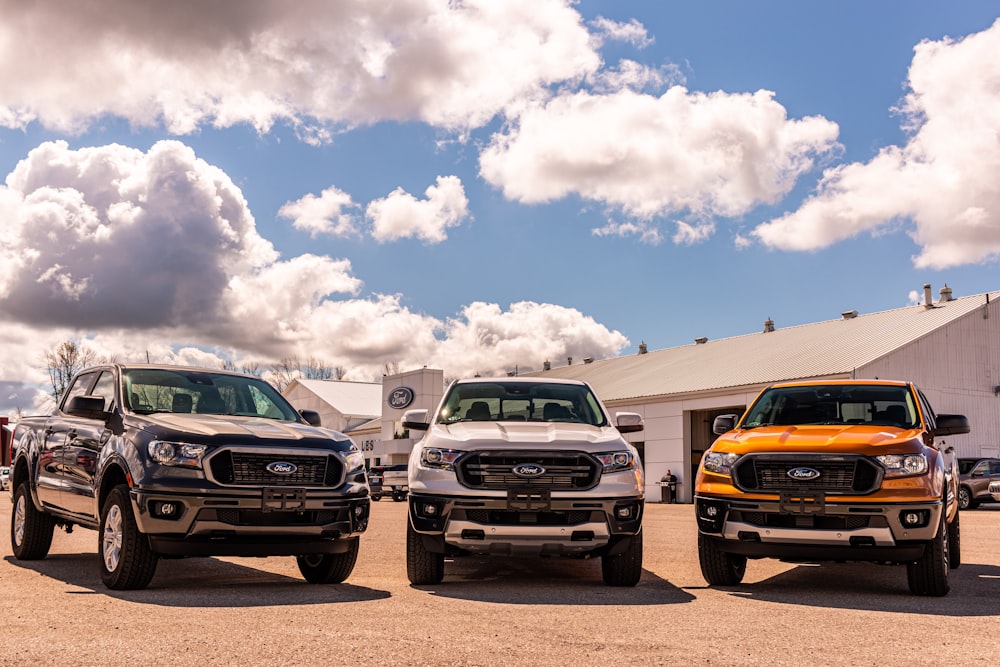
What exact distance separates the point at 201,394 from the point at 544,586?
12.3 ft

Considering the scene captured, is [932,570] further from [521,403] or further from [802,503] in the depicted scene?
[521,403]

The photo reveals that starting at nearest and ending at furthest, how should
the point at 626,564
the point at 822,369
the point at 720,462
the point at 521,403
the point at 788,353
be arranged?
the point at 626,564 → the point at 720,462 → the point at 521,403 → the point at 822,369 → the point at 788,353

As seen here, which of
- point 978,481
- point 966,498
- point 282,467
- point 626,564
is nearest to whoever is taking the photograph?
point 282,467

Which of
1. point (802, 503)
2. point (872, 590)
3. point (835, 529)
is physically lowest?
point (872, 590)

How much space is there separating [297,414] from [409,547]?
6.51 feet

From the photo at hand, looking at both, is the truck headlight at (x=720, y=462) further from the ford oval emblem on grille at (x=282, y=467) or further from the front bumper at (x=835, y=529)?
the ford oval emblem on grille at (x=282, y=467)

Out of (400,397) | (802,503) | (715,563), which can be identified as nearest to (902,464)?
(802,503)

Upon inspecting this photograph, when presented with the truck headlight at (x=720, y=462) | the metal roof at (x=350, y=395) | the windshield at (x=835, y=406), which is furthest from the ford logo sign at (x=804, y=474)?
the metal roof at (x=350, y=395)

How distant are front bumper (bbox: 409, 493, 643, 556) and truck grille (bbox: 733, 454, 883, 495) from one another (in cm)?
120

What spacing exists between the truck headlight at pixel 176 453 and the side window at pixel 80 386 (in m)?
2.57

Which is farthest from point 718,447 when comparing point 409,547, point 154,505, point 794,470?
point 154,505

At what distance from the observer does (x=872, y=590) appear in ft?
31.6

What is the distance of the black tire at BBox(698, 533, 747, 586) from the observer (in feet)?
31.4

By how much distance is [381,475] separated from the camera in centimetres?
4288
